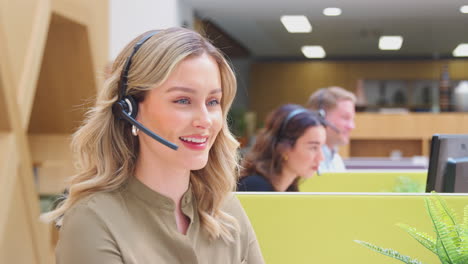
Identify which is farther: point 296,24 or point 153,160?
point 296,24

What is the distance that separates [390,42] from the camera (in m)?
11.9

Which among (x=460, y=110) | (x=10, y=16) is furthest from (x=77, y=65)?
(x=460, y=110)

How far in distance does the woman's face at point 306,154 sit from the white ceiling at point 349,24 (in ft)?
16.8

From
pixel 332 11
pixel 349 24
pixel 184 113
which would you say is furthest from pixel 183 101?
pixel 349 24

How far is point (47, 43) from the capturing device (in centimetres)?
514

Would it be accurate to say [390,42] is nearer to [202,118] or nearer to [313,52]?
[313,52]

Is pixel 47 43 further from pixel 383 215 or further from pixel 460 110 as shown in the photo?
pixel 460 110

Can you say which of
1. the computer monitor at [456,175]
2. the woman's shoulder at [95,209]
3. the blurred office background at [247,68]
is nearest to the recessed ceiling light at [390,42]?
the blurred office background at [247,68]

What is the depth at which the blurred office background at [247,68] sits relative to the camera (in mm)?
3668

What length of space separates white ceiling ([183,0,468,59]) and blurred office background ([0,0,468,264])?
1.0 inches

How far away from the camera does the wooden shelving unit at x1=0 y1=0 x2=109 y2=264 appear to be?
3486mm

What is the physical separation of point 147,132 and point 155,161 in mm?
62

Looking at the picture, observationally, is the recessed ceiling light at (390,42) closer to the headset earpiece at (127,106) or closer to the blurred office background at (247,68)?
the blurred office background at (247,68)

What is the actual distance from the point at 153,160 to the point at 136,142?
0.08 meters
